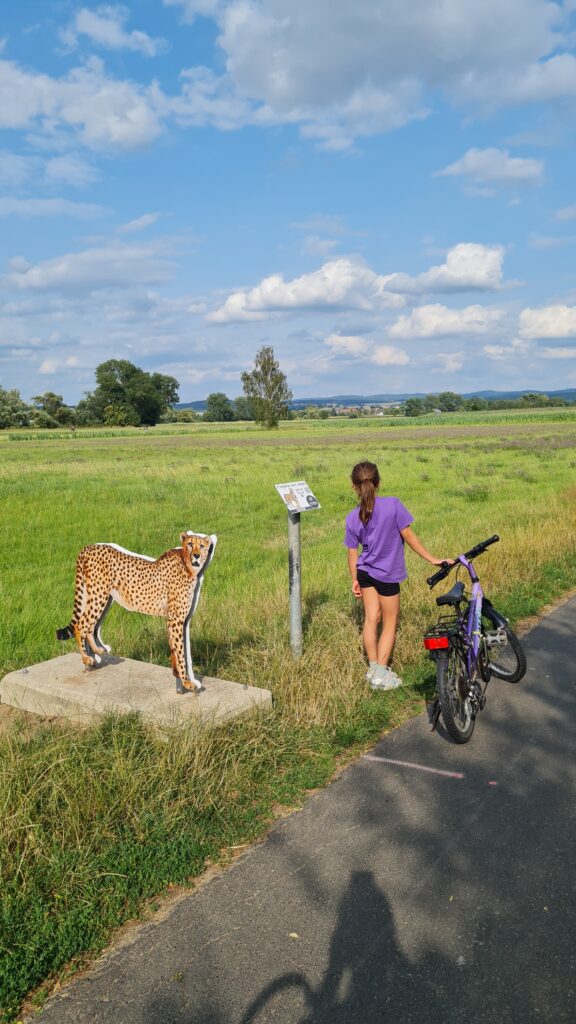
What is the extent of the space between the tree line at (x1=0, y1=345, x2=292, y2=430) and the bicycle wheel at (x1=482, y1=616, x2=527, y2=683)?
91.5 metres

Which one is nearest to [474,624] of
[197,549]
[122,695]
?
[197,549]

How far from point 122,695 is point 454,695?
7.66ft

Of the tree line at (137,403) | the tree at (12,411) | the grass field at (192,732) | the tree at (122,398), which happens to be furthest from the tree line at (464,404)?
the grass field at (192,732)

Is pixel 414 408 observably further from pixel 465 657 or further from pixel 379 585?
pixel 465 657

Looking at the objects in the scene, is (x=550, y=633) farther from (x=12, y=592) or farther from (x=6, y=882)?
(x=12, y=592)

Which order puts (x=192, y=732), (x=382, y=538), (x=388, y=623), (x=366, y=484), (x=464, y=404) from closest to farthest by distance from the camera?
(x=192, y=732), (x=366, y=484), (x=382, y=538), (x=388, y=623), (x=464, y=404)

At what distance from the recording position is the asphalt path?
273 cm

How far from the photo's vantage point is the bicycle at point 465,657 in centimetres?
475

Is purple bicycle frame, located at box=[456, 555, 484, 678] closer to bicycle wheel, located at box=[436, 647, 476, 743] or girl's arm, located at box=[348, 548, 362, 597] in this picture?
bicycle wheel, located at box=[436, 647, 476, 743]

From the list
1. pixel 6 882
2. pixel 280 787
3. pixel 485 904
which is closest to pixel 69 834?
pixel 6 882

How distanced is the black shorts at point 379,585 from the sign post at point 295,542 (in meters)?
0.54

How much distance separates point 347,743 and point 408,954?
2.00m

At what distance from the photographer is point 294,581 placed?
608cm

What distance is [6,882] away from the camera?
3332mm
